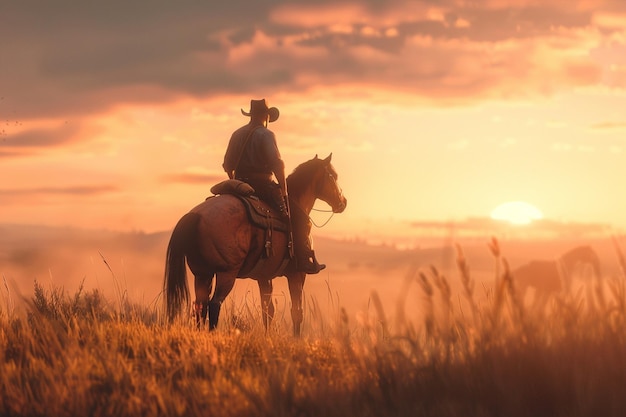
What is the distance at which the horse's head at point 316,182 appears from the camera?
1230 centimetres

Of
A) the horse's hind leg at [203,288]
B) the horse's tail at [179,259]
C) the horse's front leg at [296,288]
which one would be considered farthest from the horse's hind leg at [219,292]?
the horse's front leg at [296,288]

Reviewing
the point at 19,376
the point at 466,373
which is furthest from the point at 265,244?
the point at 466,373

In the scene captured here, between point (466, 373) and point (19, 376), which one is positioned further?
point (19, 376)

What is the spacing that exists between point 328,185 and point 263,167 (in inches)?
55.3

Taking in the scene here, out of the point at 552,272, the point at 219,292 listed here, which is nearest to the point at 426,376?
the point at 219,292

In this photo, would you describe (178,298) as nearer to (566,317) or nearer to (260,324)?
(260,324)

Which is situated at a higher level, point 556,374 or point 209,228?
point 209,228

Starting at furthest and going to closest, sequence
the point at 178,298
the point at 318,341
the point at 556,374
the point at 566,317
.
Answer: the point at 178,298 < the point at 318,341 < the point at 566,317 < the point at 556,374

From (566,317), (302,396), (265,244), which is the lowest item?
(302,396)

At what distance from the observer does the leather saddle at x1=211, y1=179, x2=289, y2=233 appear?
1108 centimetres

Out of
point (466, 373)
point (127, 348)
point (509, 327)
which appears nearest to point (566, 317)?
point (509, 327)

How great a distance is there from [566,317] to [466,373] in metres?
0.72

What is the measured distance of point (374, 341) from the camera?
5.47 meters

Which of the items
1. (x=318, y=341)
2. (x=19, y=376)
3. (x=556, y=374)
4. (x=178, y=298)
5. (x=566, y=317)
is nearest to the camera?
(x=556, y=374)
